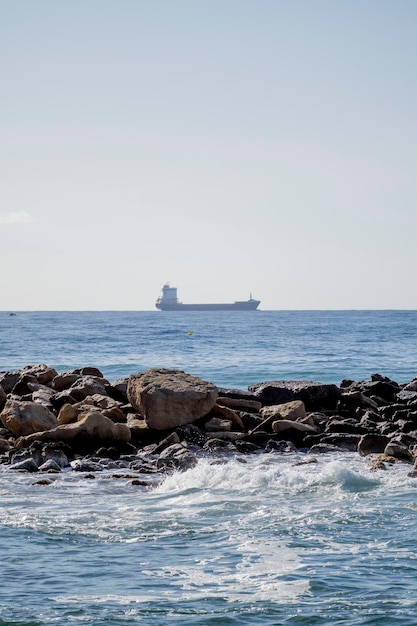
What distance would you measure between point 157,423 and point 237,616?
9.00 metres

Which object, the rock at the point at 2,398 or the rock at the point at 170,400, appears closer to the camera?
the rock at the point at 170,400

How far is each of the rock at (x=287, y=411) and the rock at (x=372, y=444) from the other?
233 cm

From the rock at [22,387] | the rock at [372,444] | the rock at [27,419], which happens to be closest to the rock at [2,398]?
the rock at [22,387]

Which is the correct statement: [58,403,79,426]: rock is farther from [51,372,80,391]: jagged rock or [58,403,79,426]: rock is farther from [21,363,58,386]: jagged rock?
[21,363,58,386]: jagged rock

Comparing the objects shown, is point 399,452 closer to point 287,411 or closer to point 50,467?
point 287,411

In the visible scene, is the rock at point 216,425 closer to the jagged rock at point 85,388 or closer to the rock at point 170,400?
the rock at point 170,400

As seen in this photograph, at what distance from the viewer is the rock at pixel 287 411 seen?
1745 cm

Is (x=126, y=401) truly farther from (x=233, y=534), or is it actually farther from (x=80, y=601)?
(x=80, y=601)

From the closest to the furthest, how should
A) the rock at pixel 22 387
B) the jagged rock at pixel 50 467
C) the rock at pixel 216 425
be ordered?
the jagged rock at pixel 50 467
the rock at pixel 216 425
the rock at pixel 22 387

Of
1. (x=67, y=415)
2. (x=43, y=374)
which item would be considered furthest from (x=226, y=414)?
(x=43, y=374)

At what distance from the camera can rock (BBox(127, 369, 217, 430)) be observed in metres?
16.5

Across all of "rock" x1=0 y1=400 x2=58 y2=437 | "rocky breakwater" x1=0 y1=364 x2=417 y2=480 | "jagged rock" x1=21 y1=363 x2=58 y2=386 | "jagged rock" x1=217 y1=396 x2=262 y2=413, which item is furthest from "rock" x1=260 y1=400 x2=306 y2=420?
"jagged rock" x1=21 y1=363 x2=58 y2=386

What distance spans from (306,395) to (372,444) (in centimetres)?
398

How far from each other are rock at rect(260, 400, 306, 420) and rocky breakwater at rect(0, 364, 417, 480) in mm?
19
